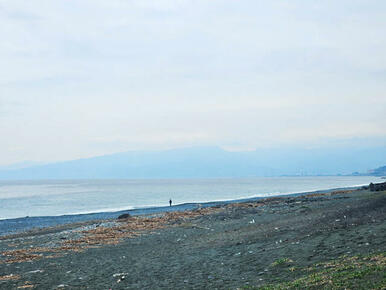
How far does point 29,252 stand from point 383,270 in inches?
799

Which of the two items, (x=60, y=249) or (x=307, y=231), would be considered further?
(x=60, y=249)

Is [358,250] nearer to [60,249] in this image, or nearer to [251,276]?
[251,276]

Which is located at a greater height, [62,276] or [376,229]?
[376,229]

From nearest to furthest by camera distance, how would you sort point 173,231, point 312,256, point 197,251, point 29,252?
1. point 312,256
2. point 197,251
3. point 29,252
4. point 173,231

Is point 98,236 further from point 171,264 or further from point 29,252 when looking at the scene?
point 171,264

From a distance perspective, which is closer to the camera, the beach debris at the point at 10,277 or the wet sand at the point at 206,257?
the wet sand at the point at 206,257

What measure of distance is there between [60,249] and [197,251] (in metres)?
9.65

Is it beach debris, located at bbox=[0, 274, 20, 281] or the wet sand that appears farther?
beach debris, located at bbox=[0, 274, 20, 281]

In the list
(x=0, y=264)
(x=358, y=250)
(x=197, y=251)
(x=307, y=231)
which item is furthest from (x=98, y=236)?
(x=358, y=250)

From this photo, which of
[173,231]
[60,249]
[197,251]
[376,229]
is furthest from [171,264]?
[173,231]

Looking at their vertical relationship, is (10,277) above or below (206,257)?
below

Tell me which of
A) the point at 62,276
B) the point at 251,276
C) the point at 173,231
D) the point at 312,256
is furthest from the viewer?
the point at 173,231

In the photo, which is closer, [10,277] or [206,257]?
[10,277]

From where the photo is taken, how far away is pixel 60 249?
24391 millimetres
